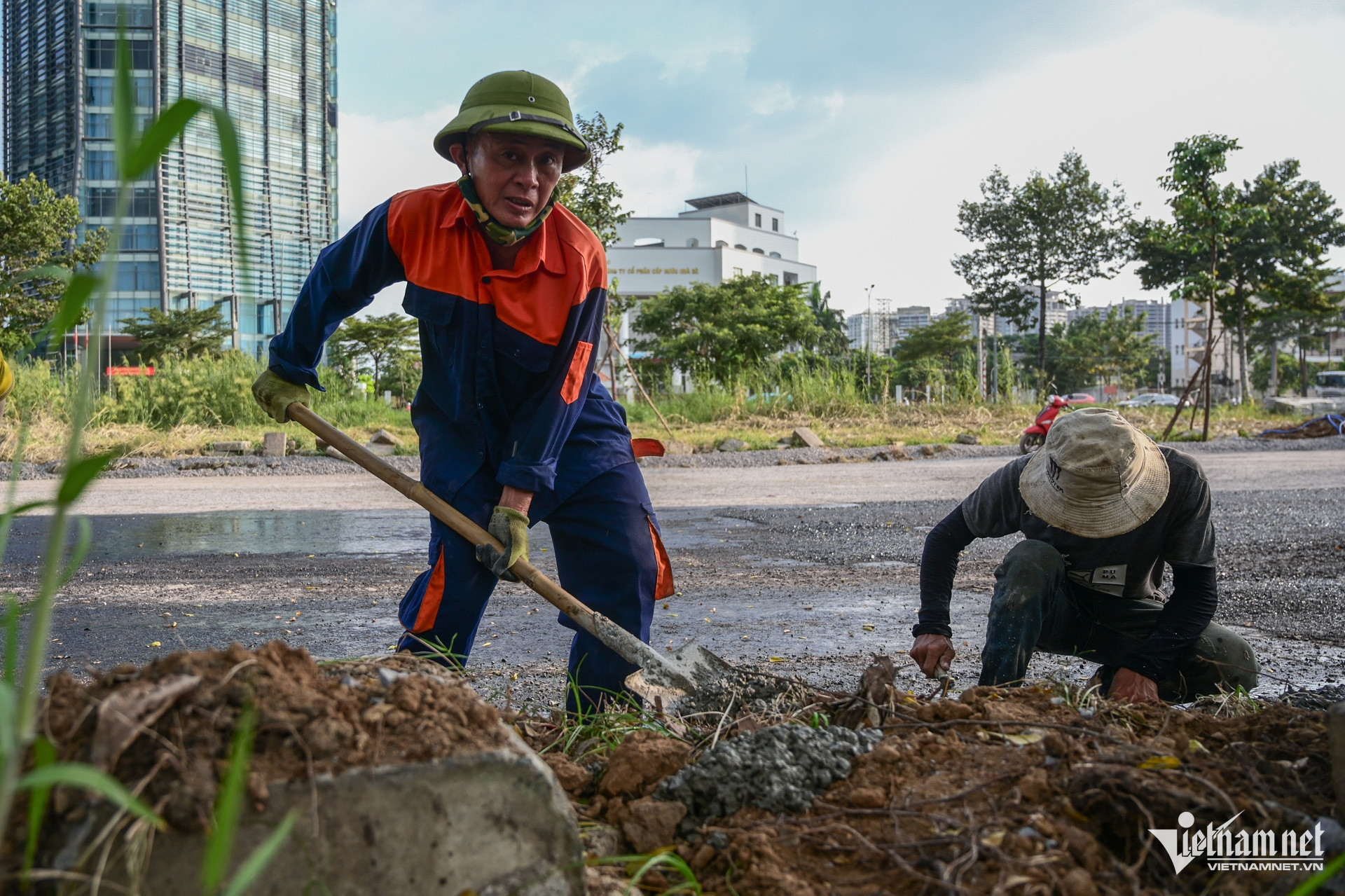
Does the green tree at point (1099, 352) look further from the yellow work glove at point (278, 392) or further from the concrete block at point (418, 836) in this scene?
the concrete block at point (418, 836)

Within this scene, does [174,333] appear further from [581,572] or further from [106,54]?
[581,572]

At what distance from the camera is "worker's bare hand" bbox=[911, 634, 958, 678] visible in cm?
293

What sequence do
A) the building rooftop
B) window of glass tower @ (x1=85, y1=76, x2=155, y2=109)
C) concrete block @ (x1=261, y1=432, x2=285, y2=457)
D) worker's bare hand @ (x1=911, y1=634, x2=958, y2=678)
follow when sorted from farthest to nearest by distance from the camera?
the building rooftop
window of glass tower @ (x1=85, y1=76, x2=155, y2=109)
concrete block @ (x1=261, y1=432, x2=285, y2=457)
worker's bare hand @ (x1=911, y1=634, x2=958, y2=678)

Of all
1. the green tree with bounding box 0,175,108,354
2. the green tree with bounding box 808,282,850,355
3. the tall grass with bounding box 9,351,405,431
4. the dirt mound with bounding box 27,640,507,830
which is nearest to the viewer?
the dirt mound with bounding box 27,640,507,830

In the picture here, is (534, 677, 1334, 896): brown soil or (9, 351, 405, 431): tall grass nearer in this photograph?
(534, 677, 1334, 896): brown soil

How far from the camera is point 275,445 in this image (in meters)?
12.7

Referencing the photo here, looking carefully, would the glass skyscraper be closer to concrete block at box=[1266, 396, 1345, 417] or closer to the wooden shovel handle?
concrete block at box=[1266, 396, 1345, 417]

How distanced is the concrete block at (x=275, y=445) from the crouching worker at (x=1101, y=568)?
1137cm

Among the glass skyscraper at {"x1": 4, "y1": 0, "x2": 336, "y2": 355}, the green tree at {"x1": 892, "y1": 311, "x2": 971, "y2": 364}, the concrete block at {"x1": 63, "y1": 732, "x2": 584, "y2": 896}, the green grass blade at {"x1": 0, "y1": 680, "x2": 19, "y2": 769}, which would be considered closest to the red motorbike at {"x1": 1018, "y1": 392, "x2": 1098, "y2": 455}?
the concrete block at {"x1": 63, "y1": 732, "x2": 584, "y2": 896}

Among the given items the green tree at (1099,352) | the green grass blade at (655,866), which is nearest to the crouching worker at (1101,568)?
→ the green grass blade at (655,866)

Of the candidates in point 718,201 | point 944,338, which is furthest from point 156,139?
point 718,201

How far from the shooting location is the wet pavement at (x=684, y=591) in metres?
3.71

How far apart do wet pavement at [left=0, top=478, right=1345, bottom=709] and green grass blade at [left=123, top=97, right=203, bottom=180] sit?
1.99 meters

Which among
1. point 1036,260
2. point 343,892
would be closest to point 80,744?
point 343,892
